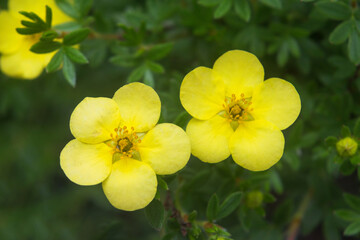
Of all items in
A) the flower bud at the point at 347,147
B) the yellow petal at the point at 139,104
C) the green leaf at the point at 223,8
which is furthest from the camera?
the green leaf at the point at 223,8

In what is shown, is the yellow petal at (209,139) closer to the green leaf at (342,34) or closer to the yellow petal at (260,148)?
the yellow petal at (260,148)

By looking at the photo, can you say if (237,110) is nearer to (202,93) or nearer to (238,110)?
(238,110)

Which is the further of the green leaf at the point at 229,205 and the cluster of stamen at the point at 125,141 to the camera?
the green leaf at the point at 229,205

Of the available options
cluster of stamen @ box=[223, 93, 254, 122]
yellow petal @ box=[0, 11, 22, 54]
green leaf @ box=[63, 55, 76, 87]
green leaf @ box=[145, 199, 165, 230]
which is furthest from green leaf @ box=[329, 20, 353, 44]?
yellow petal @ box=[0, 11, 22, 54]

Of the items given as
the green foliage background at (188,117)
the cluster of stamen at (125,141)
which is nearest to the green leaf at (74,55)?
the green foliage background at (188,117)

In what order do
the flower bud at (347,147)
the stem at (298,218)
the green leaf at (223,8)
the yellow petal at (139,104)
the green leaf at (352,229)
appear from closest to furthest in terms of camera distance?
the yellow petal at (139,104)
the flower bud at (347,147)
the green leaf at (352,229)
the green leaf at (223,8)
the stem at (298,218)

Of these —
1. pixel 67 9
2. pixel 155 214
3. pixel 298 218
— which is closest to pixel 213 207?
pixel 155 214
